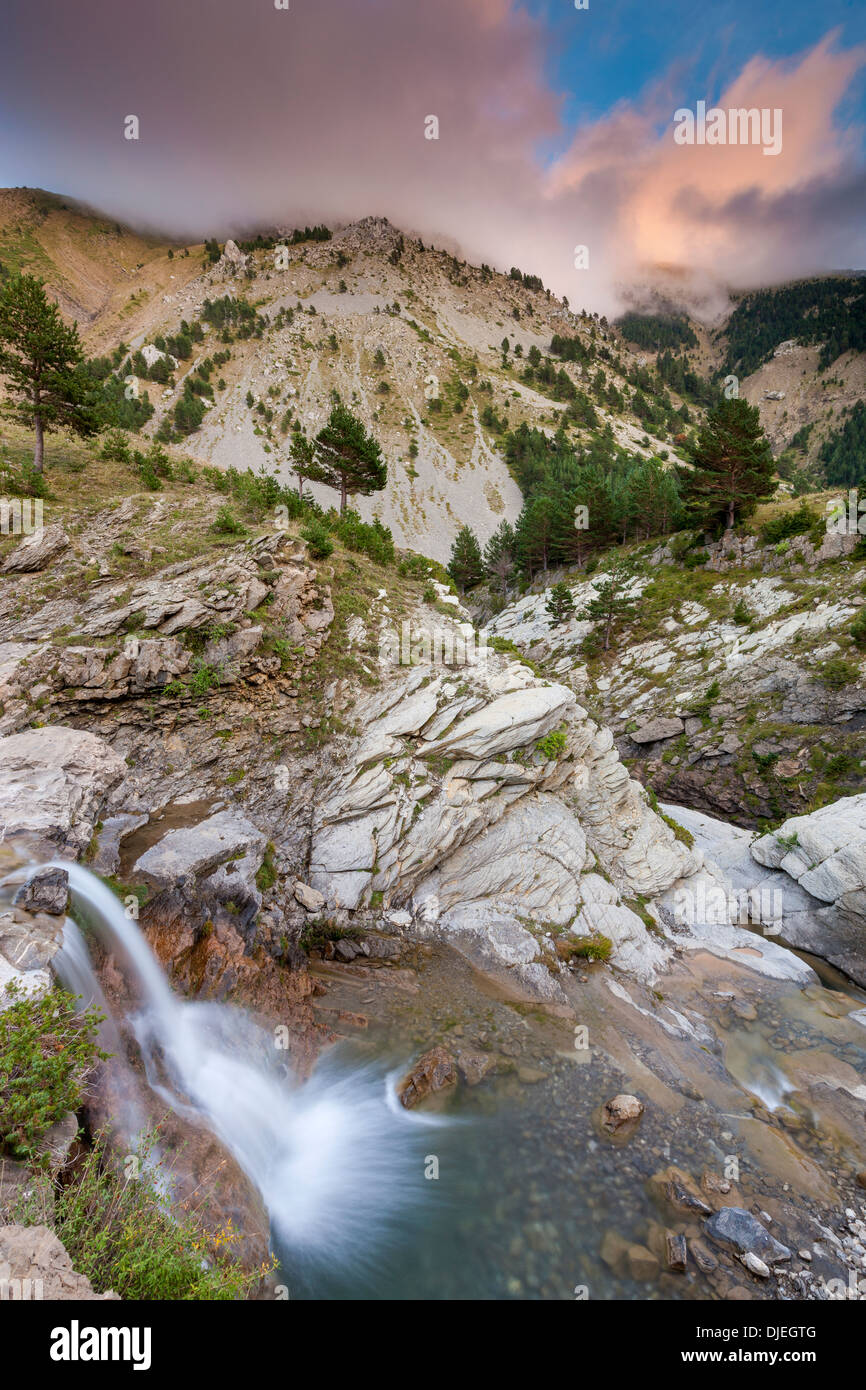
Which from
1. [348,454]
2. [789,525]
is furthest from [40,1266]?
[789,525]

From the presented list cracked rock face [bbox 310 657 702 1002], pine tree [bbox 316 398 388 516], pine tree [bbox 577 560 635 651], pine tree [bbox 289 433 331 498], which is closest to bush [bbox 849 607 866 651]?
pine tree [bbox 577 560 635 651]

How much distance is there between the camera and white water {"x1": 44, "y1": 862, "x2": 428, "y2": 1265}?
27.6ft

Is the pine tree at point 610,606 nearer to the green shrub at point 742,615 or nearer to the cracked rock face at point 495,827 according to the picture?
the green shrub at point 742,615

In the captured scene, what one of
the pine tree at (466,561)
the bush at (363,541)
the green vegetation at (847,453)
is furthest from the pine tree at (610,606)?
the green vegetation at (847,453)

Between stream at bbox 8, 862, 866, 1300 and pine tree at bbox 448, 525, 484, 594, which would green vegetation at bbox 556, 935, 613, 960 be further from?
pine tree at bbox 448, 525, 484, 594

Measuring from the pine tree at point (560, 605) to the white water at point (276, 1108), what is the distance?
40814 millimetres

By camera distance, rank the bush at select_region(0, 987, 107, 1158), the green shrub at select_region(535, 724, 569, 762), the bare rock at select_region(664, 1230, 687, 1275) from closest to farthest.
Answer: the bush at select_region(0, 987, 107, 1158) → the bare rock at select_region(664, 1230, 687, 1275) → the green shrub at select_region(535, 724, 569, 762)

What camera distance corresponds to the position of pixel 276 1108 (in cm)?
998

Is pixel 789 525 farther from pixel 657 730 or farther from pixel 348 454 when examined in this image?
pixel 348 454

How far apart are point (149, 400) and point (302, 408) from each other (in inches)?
1034

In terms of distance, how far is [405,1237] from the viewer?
8.30 m

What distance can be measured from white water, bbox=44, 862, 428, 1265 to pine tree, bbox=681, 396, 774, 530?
45606mm

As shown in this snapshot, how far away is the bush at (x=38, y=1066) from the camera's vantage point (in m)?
5.07
